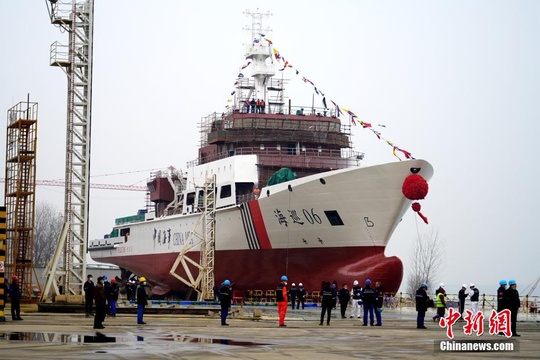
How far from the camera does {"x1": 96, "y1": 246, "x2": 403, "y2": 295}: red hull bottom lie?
4216 centimetres

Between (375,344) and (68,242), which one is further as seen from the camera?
(68,242)

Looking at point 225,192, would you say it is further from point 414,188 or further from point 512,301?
point 512,301

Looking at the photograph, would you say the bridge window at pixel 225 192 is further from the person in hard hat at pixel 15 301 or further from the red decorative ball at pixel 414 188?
the person in hard hat at pixel 15 301

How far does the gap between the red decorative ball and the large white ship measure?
1.56 feet

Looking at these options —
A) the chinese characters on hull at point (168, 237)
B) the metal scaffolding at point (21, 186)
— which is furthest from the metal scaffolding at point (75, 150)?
the chinese characters on hull at point (168, 237)

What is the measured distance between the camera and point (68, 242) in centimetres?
3322

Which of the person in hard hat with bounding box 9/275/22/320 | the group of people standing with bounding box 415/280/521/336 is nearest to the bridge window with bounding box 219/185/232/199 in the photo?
the group of people standing with bounding box 415/280/521/336

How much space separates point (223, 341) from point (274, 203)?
26.7 meters

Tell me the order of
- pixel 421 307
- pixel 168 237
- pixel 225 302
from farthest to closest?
pixel 168 237, pixel 421 307, pixel 225 302

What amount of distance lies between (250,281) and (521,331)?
24232mm

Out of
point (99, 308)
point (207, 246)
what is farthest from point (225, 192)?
point (99, 308)

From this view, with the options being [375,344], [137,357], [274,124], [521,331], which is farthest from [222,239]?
[137,357]

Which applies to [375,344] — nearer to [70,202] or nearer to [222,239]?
[70,202]

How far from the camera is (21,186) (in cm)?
3669
